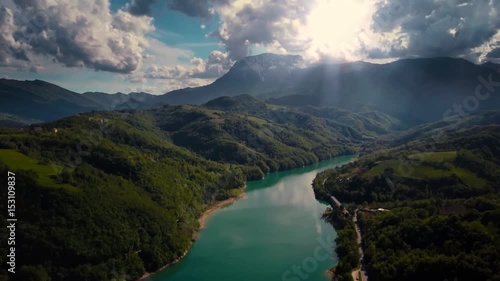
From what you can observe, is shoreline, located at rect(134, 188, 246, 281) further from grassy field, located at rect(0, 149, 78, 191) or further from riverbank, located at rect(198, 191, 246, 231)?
grassy field, located at rect(0, 149, 78, 191)

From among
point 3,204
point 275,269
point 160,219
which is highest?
point 3,204

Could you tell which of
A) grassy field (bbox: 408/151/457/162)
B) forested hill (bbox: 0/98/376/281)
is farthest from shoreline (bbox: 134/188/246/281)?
grassy field (bbox: 408/151/457/162)

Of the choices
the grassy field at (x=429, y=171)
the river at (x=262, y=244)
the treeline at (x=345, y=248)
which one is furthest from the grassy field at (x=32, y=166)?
the grassy field at (x=429, y=171)

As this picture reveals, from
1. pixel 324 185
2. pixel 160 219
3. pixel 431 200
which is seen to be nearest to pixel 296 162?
pixel 324 185

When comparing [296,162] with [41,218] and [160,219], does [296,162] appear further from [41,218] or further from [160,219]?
[41,218]

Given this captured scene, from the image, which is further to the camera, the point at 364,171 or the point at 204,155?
the point at 204,155
